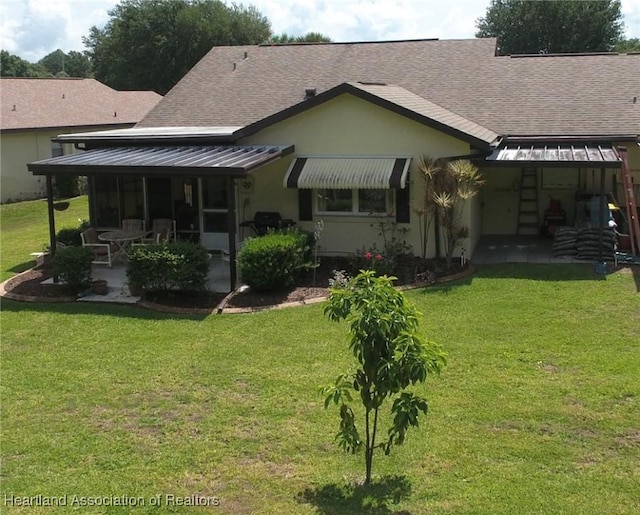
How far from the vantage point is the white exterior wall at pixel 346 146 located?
16.6m

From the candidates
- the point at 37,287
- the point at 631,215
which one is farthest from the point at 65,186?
the point at 631,215

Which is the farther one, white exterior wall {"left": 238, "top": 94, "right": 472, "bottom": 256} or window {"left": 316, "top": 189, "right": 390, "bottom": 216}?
window {"left": 316, "top": 189, "right": 390, "bottom": 216}

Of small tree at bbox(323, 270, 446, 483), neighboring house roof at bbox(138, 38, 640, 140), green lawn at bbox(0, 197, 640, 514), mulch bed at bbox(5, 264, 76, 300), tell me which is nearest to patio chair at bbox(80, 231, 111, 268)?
mulch bed at bbox(5, 264, 76, 300)

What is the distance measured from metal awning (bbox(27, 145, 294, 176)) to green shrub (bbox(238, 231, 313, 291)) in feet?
5.06

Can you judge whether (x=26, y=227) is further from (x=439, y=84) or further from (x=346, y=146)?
(x=439, y=84)

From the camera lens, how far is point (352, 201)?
17.1m

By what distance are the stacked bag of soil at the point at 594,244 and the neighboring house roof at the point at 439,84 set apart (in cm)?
319

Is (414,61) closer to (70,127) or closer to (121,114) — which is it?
(70,127)

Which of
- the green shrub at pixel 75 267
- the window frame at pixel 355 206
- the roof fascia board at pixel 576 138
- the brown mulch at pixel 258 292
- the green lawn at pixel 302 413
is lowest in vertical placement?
the green lawn at pixel 302 413

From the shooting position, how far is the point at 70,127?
3316cm

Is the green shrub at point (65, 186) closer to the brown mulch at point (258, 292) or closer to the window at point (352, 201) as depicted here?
the brown mulch at point (258, 292)

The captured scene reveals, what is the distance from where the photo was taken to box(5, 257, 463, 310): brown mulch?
45.9ft

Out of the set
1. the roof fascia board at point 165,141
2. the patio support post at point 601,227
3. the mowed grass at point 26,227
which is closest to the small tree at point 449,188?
the patio support post at point 601,227

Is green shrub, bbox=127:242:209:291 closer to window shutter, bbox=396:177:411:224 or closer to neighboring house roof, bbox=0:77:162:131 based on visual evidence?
window shutter, bbox=396:177:411:224
